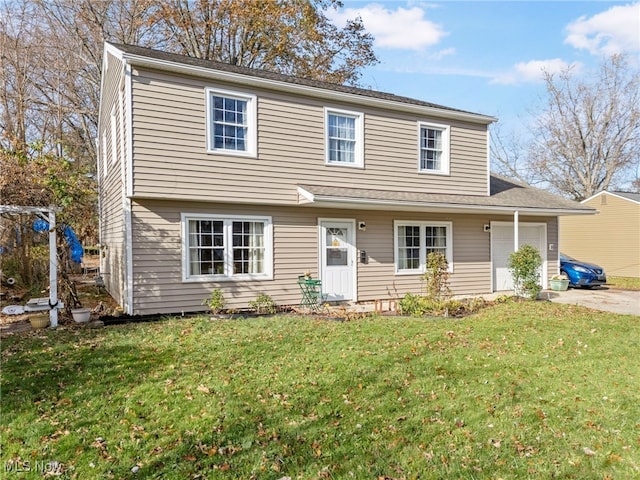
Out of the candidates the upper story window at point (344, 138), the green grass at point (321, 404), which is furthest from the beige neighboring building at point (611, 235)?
the upper story window at point (344, 138)

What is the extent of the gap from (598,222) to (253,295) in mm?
18715

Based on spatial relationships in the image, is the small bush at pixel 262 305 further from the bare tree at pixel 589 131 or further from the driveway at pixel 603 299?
the bare tree at pixel 589 131

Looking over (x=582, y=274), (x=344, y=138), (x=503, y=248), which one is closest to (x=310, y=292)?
(x=344, y=138)

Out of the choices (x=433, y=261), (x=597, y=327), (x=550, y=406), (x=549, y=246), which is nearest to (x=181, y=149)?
(x=433, y=261)

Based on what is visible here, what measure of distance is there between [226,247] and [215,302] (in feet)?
4.17

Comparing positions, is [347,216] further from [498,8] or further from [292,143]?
[498,8]

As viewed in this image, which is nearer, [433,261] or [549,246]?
[433,261]

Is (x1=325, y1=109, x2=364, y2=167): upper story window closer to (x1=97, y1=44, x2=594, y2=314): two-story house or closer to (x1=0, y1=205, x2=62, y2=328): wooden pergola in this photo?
(x1=97, y1=44, x2=594, y2=314): two-story house

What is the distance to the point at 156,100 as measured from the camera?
26.9 ft

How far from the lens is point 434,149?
11703mm

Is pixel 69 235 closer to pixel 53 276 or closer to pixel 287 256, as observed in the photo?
pixel 53 276

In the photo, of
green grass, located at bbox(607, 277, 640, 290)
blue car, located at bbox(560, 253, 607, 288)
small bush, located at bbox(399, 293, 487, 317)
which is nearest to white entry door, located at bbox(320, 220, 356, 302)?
small bush, located at bbox(399, 293, 487, 317)

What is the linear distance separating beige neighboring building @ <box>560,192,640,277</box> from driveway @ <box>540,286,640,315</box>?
249 inches

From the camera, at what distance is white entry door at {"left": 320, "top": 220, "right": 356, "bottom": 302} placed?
Result: 1007cm
